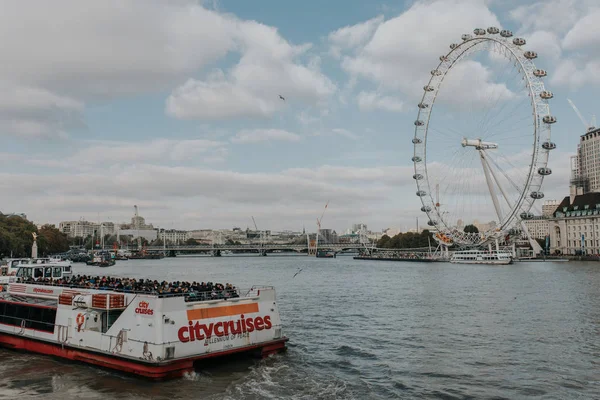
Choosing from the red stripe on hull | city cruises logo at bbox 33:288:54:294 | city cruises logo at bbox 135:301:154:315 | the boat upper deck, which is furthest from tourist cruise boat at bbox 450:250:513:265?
city cruises logo at bbox 135:301:154:315

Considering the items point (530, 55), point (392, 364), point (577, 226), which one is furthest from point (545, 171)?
point (577, 226)

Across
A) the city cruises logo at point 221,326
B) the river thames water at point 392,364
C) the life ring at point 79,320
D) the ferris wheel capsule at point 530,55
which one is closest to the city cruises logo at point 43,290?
the river thames water at point 392,364

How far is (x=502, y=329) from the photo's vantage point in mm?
33438

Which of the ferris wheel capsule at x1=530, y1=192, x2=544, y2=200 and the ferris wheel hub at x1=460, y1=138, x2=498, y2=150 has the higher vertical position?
the ferris wheel hub at x1=460, y1=138, x2=498, y2=150

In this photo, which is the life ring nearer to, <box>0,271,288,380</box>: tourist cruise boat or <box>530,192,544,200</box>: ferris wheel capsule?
<box>0,271,288,380</box>: tourist cruise boat

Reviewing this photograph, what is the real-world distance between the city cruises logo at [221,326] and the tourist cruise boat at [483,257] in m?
116

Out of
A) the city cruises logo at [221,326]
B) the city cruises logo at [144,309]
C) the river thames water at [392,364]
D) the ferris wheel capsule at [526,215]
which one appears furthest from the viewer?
the ferris wheel capsule at [526,215]

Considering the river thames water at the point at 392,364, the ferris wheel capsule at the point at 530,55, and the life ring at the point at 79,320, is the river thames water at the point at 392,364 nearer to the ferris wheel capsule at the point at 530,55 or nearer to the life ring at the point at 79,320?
the life ring at the point at 79,320

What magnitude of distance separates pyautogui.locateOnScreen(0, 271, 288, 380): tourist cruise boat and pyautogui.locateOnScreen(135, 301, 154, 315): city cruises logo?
37 millimetres

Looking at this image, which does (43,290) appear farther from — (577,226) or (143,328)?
(577,226)

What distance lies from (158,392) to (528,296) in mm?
43070

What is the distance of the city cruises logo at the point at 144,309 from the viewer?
2020cm

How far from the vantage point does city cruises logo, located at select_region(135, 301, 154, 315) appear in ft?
66.3

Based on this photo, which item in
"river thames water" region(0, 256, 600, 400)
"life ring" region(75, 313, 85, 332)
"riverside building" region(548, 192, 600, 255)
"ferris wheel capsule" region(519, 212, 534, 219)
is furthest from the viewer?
"riverside building" region(548, 192, 600, 255)
